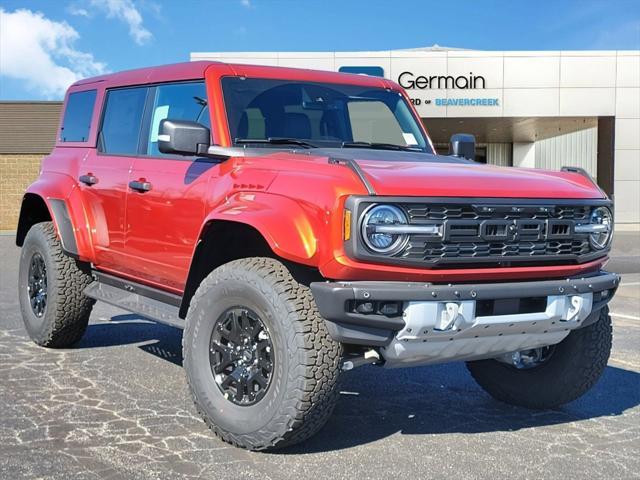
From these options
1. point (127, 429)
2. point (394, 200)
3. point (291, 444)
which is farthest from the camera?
point (127, 429)

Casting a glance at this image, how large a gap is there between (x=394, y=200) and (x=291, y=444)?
1.25 meters

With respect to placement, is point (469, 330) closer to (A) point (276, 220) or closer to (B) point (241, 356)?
(A) point (276, 220)

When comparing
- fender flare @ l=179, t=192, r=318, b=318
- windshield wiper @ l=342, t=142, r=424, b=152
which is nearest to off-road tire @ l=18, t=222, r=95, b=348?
fender flare @ l=179, t=192, r=318, b=318

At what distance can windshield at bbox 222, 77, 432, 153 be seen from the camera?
475 centimetres

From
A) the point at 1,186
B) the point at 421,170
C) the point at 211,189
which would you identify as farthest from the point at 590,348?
the point at 1,186

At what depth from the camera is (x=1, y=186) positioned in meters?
28.5

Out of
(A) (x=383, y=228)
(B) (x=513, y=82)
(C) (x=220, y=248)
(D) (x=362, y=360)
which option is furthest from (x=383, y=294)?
(B) (x=513, y=82)

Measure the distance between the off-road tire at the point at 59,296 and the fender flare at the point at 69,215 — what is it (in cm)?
18

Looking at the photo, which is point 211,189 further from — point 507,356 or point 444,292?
point 507,356

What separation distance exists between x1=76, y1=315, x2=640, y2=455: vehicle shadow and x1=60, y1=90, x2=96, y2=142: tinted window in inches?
71.9

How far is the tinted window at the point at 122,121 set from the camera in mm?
5477

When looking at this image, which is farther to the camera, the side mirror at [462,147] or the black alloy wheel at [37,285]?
the black alloy wheel at [37,285]

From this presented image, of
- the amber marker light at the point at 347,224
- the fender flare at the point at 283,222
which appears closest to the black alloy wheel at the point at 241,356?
the fender flare at the point at 283,222

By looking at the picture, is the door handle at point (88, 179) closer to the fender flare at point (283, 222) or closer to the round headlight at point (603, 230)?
the fender flare at point (283, 222)
